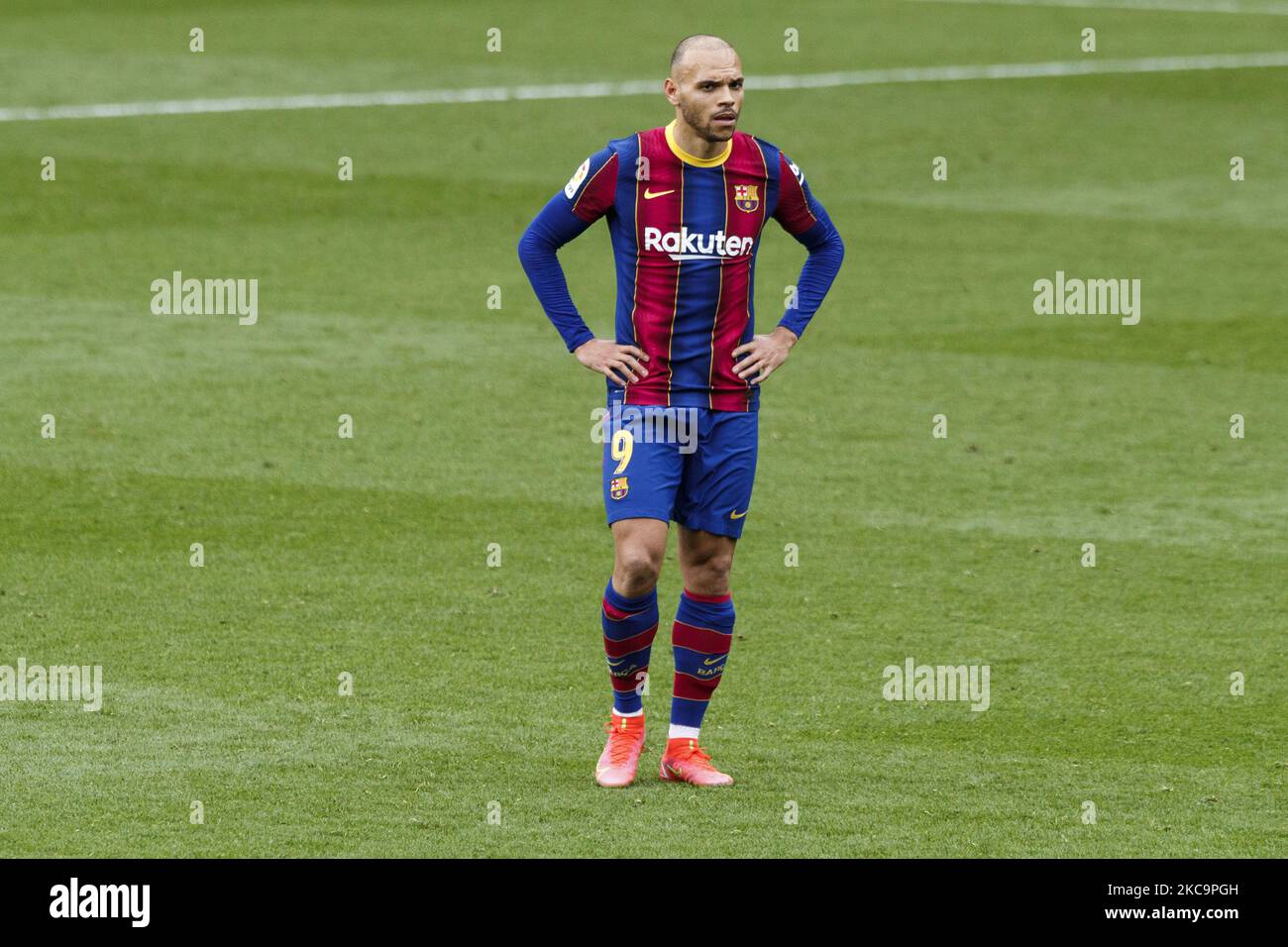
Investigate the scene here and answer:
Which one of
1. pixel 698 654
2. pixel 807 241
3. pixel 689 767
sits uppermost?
pixel 807 241

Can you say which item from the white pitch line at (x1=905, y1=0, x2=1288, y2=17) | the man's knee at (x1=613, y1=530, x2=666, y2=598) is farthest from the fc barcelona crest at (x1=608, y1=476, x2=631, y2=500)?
the white pitch line at (x1=905, y1=0, x2=1288, y2=17)

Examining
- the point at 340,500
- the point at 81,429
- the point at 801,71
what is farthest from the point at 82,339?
the point at 801,71

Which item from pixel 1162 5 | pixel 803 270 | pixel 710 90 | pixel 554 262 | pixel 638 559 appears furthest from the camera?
pixel 1162 5

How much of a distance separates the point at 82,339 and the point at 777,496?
5720 mm

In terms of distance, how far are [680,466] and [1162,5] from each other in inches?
1174

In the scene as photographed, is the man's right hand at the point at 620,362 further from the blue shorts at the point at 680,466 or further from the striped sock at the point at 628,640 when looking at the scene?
the striped sock at the point at 628,640

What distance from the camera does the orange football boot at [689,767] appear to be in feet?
24.9

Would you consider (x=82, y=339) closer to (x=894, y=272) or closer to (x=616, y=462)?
(x=894, y=272)

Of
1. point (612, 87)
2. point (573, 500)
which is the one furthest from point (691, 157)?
point (612, 87)

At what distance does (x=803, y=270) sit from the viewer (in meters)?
7.92

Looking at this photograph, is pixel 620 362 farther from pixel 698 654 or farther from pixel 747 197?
pixel 698 654

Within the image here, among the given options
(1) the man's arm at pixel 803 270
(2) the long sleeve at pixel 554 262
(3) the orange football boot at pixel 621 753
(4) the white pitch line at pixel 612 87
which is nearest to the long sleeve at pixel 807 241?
(1) the man's arm at pixel 803 270

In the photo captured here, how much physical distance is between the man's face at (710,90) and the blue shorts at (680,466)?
94 centimetres

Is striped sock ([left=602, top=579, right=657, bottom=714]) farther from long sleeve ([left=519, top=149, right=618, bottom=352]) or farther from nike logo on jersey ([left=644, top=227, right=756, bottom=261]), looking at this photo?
nike logo on jersey ([left=644, top=227, right=756, bottom=261])
